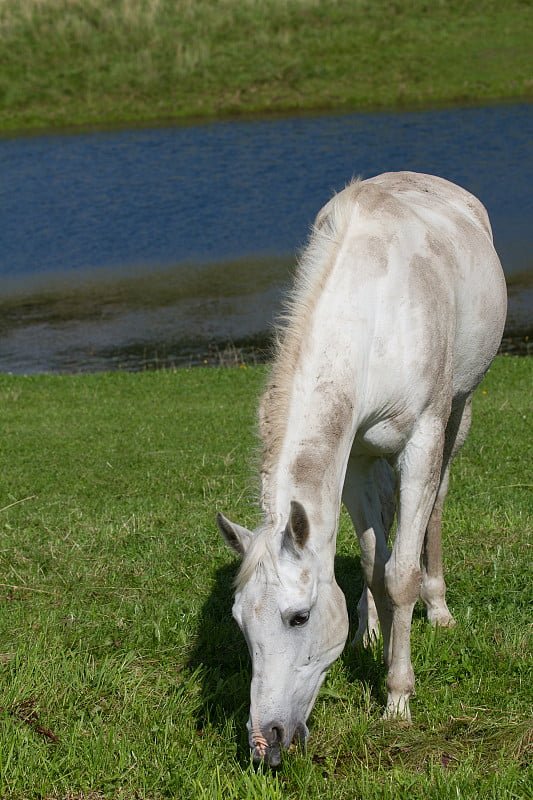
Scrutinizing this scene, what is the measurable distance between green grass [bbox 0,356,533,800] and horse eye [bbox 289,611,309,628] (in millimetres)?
549

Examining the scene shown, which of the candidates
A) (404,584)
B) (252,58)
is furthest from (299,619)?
(252,58)

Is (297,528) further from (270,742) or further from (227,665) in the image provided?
(227,665)

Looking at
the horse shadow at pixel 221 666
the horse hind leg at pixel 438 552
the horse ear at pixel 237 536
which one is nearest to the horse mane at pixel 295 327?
the horse ear at pixel 237 536

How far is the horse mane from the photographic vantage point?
3457 mm

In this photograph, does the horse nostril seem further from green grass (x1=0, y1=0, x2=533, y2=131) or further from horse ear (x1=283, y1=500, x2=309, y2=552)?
green grass (x1=0, y1=0, x2=533, y2=131)

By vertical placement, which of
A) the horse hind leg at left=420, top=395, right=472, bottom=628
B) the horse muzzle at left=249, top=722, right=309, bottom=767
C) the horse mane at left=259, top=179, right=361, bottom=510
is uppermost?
the horse mane at left=259, top=179, right=361, bottom=510

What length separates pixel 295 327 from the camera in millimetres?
3674

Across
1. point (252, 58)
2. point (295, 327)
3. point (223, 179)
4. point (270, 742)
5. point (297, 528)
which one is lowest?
point (223, 179)

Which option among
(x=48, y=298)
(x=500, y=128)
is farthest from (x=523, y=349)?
(x=500, y=128)

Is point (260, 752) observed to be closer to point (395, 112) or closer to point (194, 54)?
point (395, 112)

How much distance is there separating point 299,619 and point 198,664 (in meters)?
1.30

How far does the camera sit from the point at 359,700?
4.04 metres

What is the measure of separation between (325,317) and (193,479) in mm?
4297

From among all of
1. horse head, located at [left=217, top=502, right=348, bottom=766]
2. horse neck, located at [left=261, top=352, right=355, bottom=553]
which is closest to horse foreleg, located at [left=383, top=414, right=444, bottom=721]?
horse neck, located at [left=261, top=352, right=355, bottom=553]
